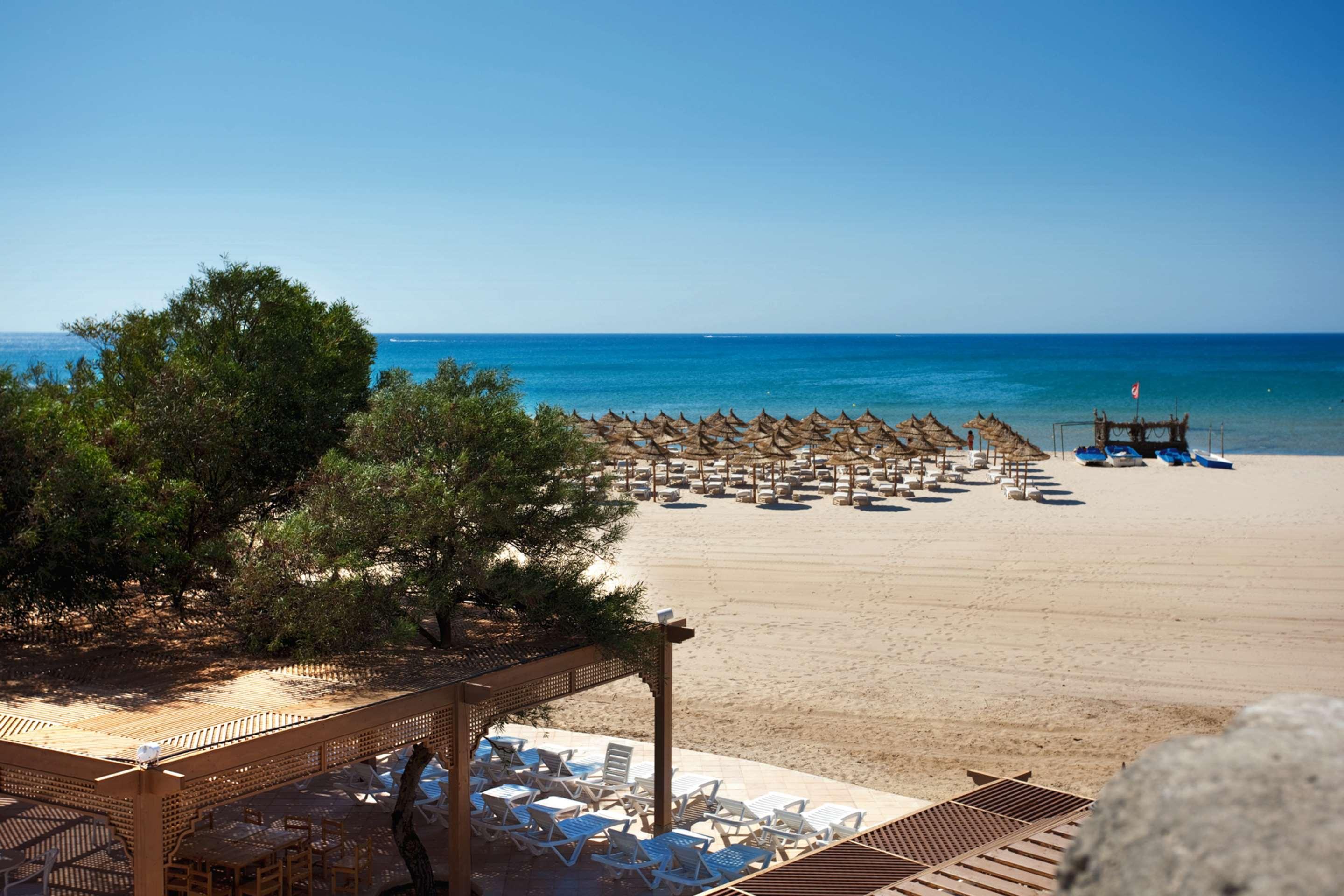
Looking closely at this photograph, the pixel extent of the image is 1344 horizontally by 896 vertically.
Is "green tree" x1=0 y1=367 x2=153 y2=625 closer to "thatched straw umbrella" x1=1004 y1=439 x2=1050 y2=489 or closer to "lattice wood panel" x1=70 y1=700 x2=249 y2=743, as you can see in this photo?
"lattice wood panel" x1=70 y1=700 x2=249 y2=743

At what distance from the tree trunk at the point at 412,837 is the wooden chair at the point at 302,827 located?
2.32ft

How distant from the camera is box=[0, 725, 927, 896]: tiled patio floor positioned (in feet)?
26.4

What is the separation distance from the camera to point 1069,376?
104m

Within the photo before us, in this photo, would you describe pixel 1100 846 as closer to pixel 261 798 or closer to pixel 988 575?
pixel 261 798

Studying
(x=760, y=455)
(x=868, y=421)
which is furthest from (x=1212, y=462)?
(x=760, y=455)

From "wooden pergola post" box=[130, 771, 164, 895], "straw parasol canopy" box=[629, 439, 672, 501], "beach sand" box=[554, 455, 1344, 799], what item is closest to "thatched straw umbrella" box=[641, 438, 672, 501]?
"straw parasol canopy" box=[629, 439, 672, 501]

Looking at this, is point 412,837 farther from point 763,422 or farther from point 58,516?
point 763,422

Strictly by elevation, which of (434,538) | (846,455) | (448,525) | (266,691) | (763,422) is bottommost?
(846,455)

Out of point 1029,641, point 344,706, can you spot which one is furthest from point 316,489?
point 1029,641

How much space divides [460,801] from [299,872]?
144cm

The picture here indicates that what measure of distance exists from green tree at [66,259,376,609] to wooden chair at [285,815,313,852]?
213 centimetres

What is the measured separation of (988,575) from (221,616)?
14.1 m

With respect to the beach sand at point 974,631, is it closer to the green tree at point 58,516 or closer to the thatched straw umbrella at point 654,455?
the thatched straw umbrella at point 654,455

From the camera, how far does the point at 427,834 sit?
922 cm
